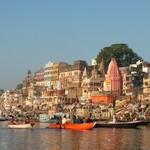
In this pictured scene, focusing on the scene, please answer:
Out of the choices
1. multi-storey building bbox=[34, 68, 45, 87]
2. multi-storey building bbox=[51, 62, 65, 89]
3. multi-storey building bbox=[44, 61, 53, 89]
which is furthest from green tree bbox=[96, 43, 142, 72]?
A: multi-storey building bbox=[34, 68, 45, 87]

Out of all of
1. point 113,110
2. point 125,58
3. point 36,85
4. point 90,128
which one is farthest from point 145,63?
point 90,128

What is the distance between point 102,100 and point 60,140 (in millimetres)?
40657

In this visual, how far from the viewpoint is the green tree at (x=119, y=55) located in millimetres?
94125

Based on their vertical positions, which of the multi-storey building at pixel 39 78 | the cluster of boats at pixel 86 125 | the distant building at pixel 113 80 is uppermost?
the multi-storey building at pixel 39 78

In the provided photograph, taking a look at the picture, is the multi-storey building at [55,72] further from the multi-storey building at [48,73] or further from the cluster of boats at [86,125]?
the cluster of boats at [86,125]

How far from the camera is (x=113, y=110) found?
211ft

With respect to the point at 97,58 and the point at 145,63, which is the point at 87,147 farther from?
the point at 97,58

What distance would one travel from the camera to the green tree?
94.1m

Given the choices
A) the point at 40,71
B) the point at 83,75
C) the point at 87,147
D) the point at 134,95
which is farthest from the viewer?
the point at 40,71

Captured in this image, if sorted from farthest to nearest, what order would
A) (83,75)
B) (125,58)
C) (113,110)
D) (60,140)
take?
1. (125,58)
2. (83,75)
3. (113,110)
4. (60,140)

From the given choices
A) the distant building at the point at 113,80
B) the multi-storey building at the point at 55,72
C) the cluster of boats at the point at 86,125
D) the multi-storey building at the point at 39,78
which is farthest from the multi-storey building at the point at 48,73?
the cluster of boats at the point at 86,125

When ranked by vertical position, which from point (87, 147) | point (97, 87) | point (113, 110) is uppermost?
point (97, 87)

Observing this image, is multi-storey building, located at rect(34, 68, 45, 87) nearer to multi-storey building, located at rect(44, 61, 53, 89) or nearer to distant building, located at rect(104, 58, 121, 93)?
multi-storey building, located at rect(44, 61, 53, 89)

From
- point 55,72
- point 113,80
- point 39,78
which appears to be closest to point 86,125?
point 113,80
